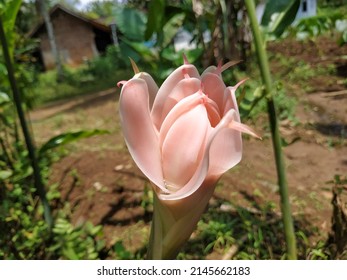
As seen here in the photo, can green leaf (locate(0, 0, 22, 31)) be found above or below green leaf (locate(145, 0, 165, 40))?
above

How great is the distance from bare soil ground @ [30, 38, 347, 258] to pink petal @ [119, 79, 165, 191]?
0.73 metres

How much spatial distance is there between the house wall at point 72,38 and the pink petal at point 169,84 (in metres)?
17.6

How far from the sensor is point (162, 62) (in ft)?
4.26

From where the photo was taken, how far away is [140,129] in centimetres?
45

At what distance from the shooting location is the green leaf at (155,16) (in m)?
1.01

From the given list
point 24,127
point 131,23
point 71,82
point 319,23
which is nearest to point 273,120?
point 131,23

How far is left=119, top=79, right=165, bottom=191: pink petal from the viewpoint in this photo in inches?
17.3

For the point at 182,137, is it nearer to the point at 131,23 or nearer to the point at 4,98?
the point at 131,23

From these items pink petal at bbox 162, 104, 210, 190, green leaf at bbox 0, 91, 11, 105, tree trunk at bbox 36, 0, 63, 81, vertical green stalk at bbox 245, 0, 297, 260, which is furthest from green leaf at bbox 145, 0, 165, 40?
tree trunk at bbox 36, 0, 63, 81

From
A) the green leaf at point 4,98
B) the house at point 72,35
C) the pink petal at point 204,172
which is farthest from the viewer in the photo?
the house at point 72,35

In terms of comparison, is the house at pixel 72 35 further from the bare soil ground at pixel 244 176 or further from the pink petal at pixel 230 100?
the pink petal at pixel 230 100

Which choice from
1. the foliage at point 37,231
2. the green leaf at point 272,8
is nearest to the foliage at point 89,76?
the foliage at point 37,231

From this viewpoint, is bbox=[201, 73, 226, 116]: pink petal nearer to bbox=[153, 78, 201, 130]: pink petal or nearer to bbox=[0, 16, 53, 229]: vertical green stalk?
bbox=[153, 78, 201, 130]: pink petal
